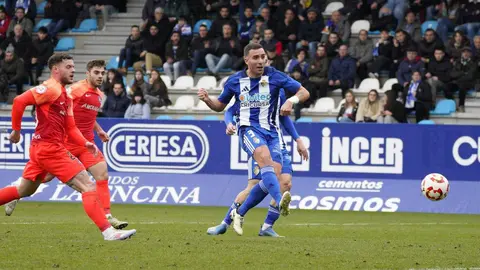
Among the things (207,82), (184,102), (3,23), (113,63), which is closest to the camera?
(184,102)

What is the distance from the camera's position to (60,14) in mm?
31422

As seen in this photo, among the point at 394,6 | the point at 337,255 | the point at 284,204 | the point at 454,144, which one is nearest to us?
the point at 337,255

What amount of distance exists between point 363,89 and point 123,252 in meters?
15.4

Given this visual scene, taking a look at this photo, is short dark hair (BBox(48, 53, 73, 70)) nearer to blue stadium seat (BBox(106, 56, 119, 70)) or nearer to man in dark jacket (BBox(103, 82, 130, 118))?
man in dark jacket (BBox(103, 82, 130, 118))

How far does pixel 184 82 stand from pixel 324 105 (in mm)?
4270

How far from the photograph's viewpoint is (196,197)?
68.6 feet

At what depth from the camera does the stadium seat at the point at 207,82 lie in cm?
2672

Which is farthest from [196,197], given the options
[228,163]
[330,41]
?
[330,41]

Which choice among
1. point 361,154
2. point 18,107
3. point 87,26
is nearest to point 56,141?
point 18,107

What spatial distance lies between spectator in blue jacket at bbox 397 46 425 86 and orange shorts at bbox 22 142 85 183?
13.8 metres

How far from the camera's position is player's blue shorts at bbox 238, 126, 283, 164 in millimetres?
12695

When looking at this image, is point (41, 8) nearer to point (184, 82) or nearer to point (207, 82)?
point (184, 82)

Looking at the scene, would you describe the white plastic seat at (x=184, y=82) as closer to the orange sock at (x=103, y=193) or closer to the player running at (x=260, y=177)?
the orange sock at (x=103, y=193)

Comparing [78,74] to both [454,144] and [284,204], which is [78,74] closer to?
[454,144]
